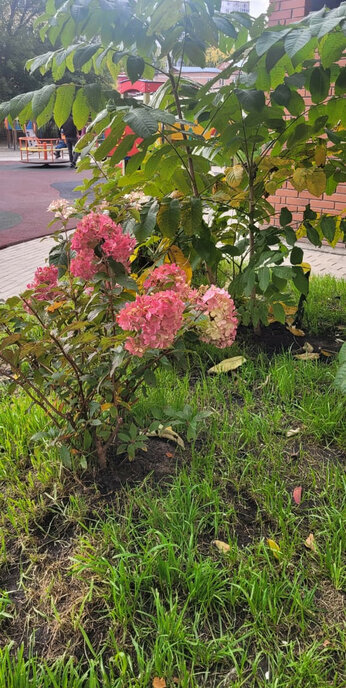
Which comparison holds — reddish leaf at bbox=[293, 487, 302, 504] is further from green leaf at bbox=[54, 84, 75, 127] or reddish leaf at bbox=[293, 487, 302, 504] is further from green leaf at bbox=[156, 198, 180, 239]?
green leaf at bbox=[54, 84, 75, 127]

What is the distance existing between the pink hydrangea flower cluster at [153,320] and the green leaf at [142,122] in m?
0.46

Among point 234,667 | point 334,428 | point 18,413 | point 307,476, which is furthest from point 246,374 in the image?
point 234,667

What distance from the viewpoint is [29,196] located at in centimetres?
1181

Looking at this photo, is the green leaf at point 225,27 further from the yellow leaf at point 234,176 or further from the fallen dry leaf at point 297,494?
the fallen dry leaf at point 297,494

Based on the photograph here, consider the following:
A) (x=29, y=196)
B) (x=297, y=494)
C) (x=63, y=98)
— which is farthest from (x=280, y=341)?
(x=29, y=196)

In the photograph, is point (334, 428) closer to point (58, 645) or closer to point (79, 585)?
point (79, 585)

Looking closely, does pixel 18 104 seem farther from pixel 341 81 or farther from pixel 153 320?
pixel 341 81

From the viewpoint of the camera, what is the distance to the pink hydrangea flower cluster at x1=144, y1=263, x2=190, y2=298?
5.79ft

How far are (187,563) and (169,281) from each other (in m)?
0.82

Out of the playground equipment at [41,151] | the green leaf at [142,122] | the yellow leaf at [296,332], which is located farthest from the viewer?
the playground equipment at [41,151]

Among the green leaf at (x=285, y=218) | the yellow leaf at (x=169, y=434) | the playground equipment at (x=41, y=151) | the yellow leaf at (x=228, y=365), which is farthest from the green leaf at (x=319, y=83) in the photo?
the playground equipment at (x=41, y=151)

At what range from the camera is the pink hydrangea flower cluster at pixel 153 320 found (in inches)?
59.5

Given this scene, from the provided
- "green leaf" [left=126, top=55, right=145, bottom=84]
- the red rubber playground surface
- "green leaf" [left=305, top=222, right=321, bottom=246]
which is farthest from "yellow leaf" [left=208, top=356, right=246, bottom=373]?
the red rubber playground surface

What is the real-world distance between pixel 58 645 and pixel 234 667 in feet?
1.43
